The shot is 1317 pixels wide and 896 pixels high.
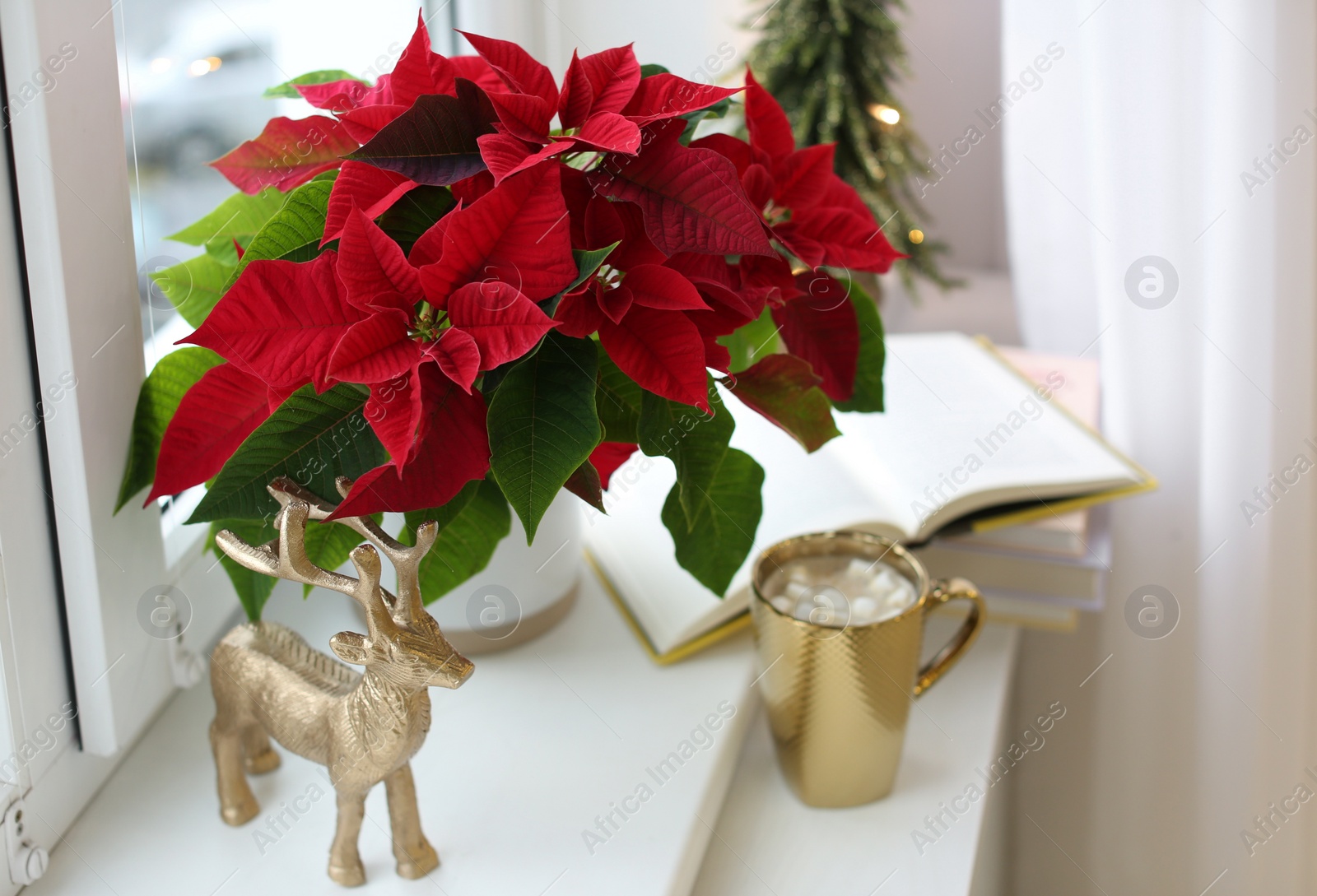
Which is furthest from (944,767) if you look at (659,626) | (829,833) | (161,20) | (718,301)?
(161,20)

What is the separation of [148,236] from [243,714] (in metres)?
0.29

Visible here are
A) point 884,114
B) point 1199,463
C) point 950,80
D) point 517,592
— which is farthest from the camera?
point 950,80

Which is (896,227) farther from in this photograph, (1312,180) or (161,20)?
(161,20)

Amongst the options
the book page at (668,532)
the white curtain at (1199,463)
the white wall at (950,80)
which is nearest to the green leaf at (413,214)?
the book page at (668,532)

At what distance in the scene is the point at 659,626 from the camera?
2.48ft

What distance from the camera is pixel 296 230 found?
0.44m

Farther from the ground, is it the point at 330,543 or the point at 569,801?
the point at 330,543

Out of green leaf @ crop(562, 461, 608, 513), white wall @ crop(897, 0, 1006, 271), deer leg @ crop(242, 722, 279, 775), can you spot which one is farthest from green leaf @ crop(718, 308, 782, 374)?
white wall @ crop(897, 0, 1006, 271)

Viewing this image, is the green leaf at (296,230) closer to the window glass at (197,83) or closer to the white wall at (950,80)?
the window glass at (197,83)

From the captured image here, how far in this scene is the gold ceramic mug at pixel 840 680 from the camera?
2.01 ft

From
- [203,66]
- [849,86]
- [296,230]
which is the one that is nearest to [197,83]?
[203,66]

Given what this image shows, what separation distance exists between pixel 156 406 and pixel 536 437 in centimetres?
22

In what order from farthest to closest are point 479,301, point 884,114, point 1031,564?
point 884,114 < point 1031,564 < point 479,301

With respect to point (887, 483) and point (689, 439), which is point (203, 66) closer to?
point (689, 439)
